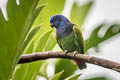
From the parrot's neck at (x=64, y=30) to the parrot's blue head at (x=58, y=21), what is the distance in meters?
0.01

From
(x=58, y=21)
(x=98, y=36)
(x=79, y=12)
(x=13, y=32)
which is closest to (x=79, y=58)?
(x=13, y=32)

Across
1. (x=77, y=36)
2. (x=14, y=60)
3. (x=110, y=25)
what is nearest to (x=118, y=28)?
(x=110, y=25)

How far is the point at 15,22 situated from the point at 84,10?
59 centimetres

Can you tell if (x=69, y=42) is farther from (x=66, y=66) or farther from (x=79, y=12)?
(x=79, y=12)

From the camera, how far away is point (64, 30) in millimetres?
901

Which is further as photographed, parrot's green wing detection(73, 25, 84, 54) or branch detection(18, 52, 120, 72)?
parrot's green wing detection(73, 25, 84, 54)

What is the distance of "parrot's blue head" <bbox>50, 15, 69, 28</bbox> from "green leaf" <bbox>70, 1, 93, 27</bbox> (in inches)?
8.3

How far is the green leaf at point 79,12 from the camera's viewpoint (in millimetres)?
1116

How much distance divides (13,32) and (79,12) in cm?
58

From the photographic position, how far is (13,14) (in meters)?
0.58

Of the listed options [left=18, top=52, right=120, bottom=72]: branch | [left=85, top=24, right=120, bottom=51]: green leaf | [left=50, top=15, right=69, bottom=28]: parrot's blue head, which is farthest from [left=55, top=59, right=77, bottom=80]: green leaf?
[left=18, top=52, right=120, bottom=72]: branch

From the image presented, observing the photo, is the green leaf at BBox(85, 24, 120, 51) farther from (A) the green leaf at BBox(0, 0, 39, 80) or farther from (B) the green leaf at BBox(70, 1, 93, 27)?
(A) the green leaf at BBox(0, 0, 39, 80)

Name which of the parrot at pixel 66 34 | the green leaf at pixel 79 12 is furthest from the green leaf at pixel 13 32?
the green leaf at pixel 79 12

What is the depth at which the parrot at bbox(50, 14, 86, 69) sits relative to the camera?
879 mm
